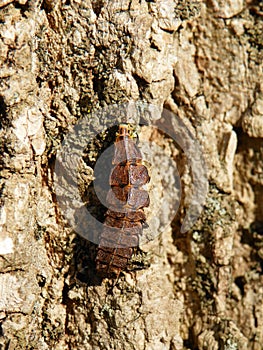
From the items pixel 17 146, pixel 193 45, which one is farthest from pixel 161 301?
pixel 193 45

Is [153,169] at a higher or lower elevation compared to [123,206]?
higher

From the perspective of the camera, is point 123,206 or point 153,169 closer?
point 123,206

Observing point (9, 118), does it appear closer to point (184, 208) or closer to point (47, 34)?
point (47, 34)
